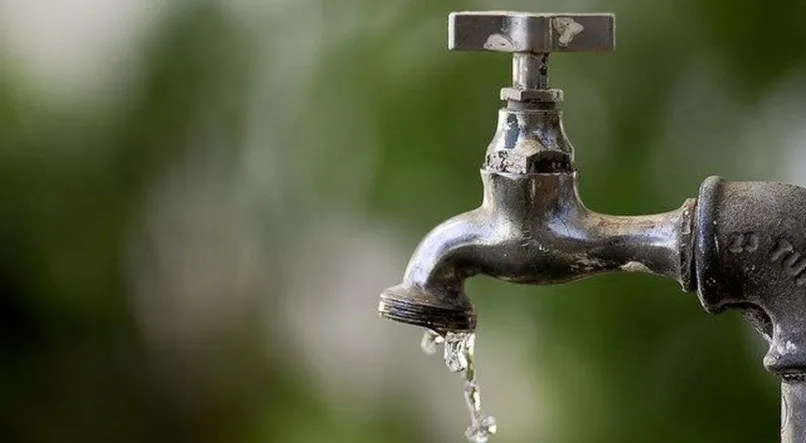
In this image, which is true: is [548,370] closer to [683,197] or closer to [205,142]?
[683,197]

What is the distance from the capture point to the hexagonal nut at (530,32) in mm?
646

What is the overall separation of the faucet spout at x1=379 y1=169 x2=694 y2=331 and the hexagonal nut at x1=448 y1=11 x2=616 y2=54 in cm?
8

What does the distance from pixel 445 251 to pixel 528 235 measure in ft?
0.20

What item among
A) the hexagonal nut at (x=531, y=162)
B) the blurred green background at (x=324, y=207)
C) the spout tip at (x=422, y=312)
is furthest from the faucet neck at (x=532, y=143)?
the blurred green background at (x=324, y=207)

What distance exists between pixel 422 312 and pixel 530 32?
197mm

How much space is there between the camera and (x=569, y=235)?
678mm

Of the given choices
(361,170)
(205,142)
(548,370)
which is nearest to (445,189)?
(361,170)

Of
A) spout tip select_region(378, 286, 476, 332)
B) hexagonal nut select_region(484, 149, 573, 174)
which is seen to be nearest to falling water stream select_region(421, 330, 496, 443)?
spout tip select_region(378, 286, 476, 332)

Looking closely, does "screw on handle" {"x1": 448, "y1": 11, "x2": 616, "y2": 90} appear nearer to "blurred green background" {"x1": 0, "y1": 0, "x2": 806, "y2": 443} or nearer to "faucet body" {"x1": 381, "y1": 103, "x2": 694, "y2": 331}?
"faucet body" {"x1": 381, "y1": 103, "x2": 694, "y2": 331}

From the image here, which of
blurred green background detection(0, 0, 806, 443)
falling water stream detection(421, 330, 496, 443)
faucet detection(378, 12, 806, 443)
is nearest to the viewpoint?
faucet detection(378, 12, 806, 443)

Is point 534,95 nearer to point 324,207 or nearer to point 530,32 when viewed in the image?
point 530,32

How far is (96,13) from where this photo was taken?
4.49 feet

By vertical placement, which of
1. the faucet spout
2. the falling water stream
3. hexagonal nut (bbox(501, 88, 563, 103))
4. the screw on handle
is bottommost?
the falling water stream

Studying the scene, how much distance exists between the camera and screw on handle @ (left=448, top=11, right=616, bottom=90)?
0.65 metres
